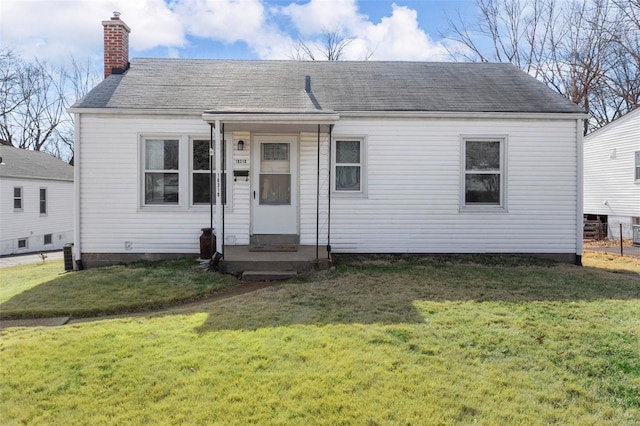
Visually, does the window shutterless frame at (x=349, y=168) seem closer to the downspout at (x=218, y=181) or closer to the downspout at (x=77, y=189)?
the downspout at (x=218, y=181)

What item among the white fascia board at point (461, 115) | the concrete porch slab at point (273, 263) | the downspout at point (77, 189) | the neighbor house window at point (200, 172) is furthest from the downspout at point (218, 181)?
the downspout at point (77, 189)

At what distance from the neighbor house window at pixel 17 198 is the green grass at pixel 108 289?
43.6 feet

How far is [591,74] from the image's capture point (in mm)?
22766

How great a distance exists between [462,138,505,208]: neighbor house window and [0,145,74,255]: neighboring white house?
19.4 metres

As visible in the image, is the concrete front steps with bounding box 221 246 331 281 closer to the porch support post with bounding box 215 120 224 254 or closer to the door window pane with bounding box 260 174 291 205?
the porch support post with bounding box 215 120 224 254

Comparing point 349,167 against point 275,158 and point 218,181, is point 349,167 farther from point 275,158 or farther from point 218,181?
point 218,181

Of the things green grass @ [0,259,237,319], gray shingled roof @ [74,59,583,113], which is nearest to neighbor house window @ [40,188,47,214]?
gray shingled roof @ [74,59,583,113]

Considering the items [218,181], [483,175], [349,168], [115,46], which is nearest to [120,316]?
[218,181]

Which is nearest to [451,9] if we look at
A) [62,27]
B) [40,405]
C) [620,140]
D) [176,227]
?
[620,140]

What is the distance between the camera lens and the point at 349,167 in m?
8.91

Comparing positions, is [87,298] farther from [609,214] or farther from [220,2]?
[609,214]

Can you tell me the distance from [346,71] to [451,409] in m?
9.70

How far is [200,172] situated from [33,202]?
642 inches

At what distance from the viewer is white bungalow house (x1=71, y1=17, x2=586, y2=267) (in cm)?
848
